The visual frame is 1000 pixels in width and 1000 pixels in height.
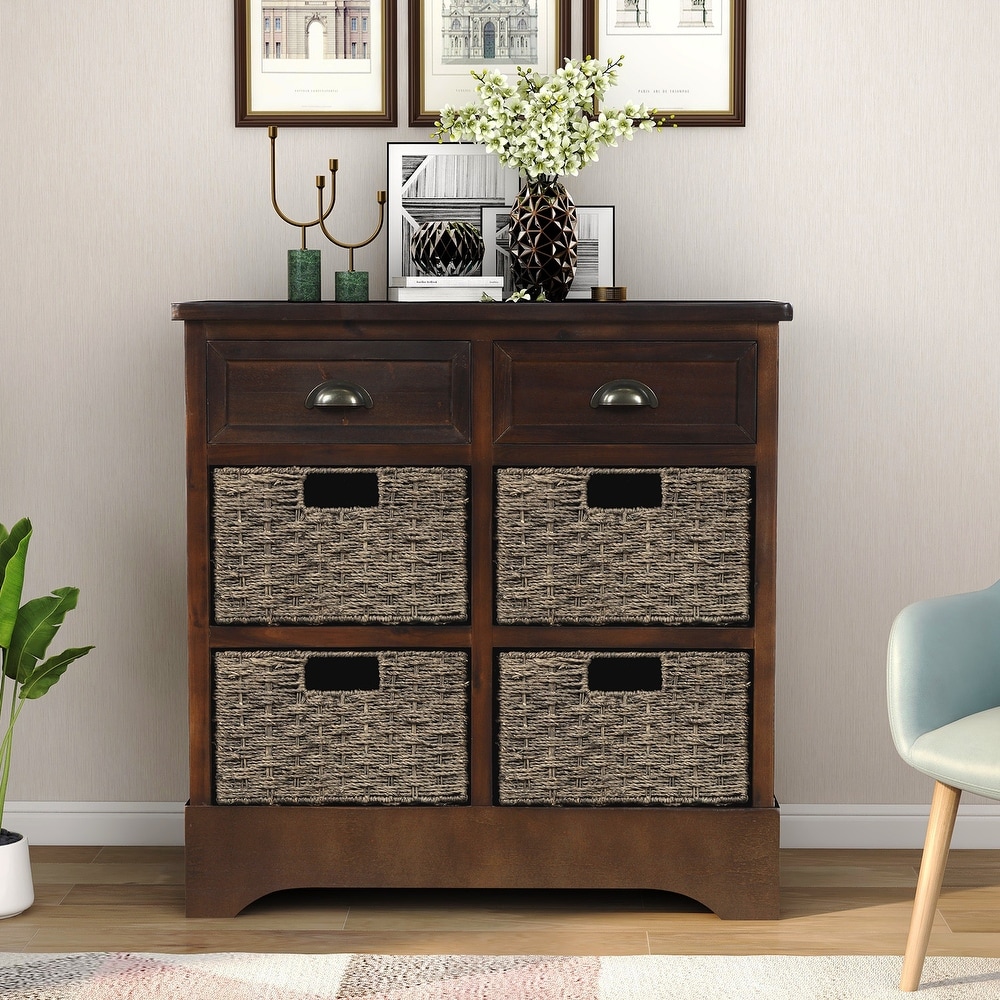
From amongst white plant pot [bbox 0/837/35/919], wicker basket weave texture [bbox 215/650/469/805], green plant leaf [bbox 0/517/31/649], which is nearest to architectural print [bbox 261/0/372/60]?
green plant leaf [bbox 0/517/31/649]

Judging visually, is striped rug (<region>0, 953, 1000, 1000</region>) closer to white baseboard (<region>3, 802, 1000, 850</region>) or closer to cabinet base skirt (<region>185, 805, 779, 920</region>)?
cabinet base skirt (<region>185, 805, 779, 920</region>)

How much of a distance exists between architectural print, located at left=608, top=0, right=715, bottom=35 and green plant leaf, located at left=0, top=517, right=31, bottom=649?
1.54m

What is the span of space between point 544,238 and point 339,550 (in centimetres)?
71

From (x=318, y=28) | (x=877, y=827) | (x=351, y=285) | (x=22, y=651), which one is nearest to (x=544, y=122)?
(x=351, y=285)

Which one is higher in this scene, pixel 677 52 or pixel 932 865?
pixel 677 52

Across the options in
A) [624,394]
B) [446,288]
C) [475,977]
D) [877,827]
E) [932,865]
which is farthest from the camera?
[877,827]

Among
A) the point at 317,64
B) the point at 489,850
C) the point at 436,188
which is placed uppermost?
the point at 317,64

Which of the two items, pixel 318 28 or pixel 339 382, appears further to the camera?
pixel 318 28

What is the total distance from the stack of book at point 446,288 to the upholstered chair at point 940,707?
969mm

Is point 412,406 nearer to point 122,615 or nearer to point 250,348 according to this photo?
point 250,348

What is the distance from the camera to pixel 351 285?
2.29 meters

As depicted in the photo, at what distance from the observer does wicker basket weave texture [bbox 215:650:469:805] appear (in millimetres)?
2082

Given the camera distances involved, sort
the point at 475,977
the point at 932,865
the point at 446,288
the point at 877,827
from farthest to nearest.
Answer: the point at 877,827, the point at 446,288, the point at 475,977, the point at 932,865

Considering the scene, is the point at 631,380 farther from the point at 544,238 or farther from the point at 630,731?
the point at 630,731
